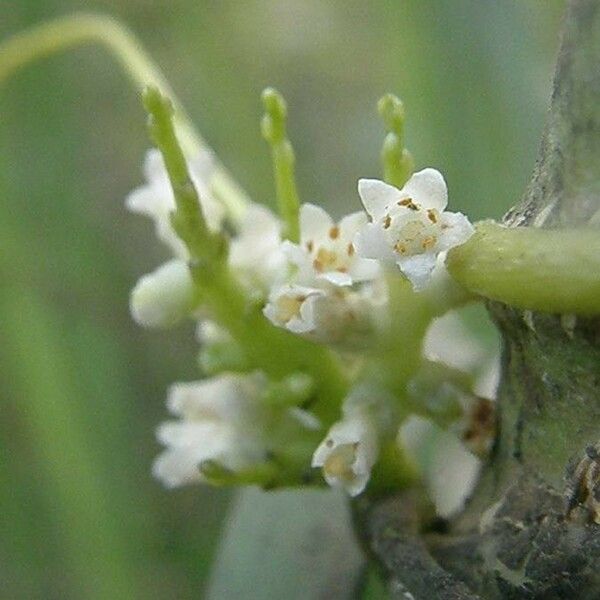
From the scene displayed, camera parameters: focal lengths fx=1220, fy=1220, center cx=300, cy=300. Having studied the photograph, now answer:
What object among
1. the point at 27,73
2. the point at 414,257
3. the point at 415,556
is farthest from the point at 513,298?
the point at 27,73

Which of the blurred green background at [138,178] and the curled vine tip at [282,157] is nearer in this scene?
the curled vine tip at [282,157]

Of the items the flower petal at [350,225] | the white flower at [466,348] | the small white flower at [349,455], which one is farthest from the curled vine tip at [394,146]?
the white flower at [466,348]

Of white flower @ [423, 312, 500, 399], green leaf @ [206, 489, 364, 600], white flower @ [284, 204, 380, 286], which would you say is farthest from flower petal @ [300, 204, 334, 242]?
white flower @ [423, 312, 500, 399]

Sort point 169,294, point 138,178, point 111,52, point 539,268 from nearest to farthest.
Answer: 1. point 539,268
2. point 169,294
3. point 111,52
4. point 138,178

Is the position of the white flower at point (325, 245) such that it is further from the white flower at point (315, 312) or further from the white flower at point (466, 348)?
the white flower at point (466, 348)

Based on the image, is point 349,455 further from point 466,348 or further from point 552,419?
point 466,348

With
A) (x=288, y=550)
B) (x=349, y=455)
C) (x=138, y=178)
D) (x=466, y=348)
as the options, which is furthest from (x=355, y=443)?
(x=138, y=178)

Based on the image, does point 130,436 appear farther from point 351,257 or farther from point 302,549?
point 351,257

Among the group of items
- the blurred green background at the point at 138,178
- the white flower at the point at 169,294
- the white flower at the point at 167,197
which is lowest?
the blurred green background at the point at 138,178
